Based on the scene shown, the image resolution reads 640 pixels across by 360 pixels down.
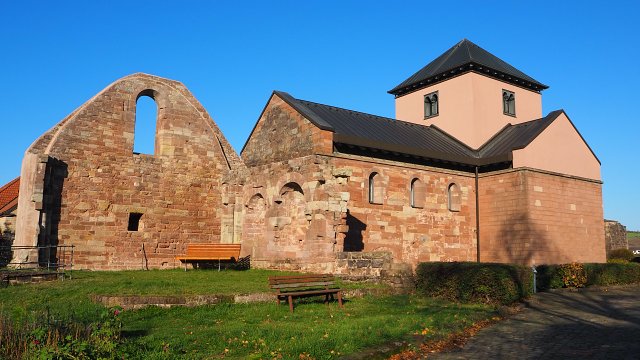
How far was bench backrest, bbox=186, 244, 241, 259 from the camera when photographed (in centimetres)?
2056

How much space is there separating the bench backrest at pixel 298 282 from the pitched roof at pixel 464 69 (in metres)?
18.6

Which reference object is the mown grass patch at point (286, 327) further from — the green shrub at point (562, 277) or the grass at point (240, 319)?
the green shrub at point (562, 277)

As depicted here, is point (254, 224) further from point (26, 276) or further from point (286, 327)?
point (286, 327)

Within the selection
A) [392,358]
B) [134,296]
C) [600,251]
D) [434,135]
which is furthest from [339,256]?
[600,251]

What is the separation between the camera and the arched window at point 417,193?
22953 mm

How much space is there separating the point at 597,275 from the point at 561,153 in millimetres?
8129

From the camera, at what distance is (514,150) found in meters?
23.8

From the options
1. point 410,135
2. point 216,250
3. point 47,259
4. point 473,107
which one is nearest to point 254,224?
point 216,250

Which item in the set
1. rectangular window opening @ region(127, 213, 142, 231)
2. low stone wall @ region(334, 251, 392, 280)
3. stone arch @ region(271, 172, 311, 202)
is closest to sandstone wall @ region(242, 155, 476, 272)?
stone arch @ region(271, 172, 311, 202)

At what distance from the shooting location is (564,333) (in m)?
10.3

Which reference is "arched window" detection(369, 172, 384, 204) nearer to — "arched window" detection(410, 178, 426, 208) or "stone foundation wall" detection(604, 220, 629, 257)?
"arched window" detection(410, 178, 426, 208)

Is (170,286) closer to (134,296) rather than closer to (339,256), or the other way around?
(134,296)

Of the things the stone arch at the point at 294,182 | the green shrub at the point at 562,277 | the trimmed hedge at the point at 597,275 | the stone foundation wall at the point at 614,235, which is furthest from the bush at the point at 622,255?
the stone arch at the point at 294,182

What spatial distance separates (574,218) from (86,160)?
21.1 m
